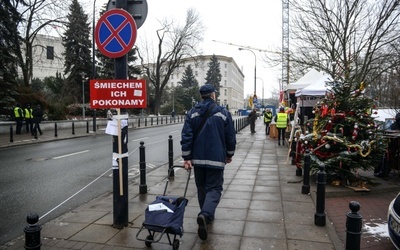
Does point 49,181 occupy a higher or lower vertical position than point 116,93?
lower

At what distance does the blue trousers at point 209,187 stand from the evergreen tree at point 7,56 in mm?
21715

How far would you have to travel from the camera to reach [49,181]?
8406mm

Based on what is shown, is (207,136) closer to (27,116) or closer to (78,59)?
(27,116)

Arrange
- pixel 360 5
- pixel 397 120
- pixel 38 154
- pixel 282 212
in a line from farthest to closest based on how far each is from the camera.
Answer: pixel 360 5, pixel 38 154, pixel 397 120, pixel 282 212

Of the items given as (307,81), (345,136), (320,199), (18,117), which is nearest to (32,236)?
(320,199)

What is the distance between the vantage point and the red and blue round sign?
4777mm

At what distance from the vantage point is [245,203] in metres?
Result: 6.27

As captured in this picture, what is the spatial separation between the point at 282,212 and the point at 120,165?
2.86 meters

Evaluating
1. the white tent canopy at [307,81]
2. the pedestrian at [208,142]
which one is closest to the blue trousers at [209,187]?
the pedestrian at [208,142]

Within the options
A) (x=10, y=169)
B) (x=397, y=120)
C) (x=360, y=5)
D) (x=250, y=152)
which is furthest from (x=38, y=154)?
(x=360, y=5)

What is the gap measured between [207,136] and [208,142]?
3.4 inches

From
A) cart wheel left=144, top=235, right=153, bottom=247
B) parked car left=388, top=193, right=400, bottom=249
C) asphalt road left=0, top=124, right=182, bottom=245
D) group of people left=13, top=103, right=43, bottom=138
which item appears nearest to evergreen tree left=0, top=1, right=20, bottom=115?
group of people left=13, top=103, right=43, bottom=138

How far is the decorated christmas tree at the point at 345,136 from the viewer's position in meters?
7.32

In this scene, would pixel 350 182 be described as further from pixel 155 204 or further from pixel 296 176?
pixel 155 204
